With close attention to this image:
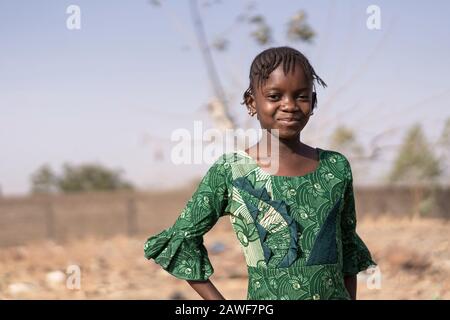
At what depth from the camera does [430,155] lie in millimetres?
11367

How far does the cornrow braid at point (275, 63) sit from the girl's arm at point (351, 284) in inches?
26.7

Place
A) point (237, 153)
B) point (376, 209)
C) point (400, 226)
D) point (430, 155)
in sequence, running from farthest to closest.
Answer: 1. point (376, 209)
2. point (430, 155)
3. point (400, 226)
4. point (237, 153)

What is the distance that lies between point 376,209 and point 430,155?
2.09 m

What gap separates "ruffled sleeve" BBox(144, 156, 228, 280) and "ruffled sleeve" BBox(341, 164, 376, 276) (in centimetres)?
41

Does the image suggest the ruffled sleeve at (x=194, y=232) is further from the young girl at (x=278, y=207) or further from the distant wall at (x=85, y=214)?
the distant wall at (x=85, y=214)

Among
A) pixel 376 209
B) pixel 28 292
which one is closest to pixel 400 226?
pixel 376 209

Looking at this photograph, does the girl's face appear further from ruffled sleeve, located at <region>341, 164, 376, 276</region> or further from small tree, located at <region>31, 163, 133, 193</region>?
small tree, located at <region>31, 163, 133, 193</region>

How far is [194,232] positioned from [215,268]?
6.35 meters

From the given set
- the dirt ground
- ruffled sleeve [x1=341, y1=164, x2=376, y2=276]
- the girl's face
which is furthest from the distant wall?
the girl's face

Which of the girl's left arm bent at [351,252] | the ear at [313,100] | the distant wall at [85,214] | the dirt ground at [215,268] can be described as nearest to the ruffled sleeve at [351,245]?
the girl's left arm bent at [351,252]

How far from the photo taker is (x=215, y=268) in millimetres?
8492

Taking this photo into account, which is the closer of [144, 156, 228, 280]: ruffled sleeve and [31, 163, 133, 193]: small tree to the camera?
[144, 156, 228, 280]: ruffled sleeve

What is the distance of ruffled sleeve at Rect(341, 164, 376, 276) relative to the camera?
2.33 metres
